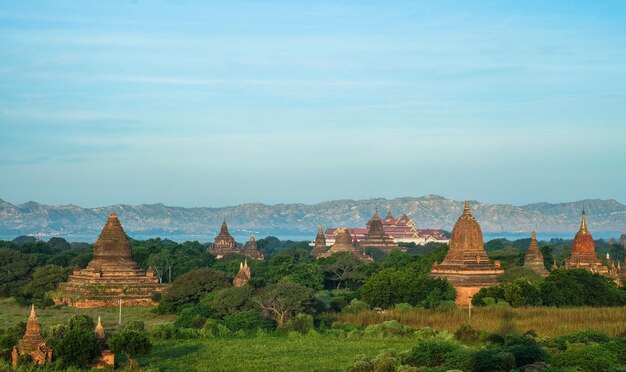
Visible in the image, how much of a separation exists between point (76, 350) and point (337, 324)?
17.4 meters

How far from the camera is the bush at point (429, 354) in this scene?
4147cm

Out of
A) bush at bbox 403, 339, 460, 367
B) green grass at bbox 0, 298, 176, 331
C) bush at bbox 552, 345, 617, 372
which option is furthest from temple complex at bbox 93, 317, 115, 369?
bush at bbox 552, 345, 617, 372

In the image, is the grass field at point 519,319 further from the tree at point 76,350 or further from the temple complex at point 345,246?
the temple complex at point 345,246

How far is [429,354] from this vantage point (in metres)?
41.8

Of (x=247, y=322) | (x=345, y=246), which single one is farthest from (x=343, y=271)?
(x=247, y=322)

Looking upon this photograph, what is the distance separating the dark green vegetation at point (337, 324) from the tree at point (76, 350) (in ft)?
0.12

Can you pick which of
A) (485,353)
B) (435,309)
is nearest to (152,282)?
(435,309)

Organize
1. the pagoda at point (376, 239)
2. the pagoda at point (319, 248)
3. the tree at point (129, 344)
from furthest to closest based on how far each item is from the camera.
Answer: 1. the pagoda at point (376, 239)
2. the pagoda at point (319, 248)
3. the tree at point (129, 344)

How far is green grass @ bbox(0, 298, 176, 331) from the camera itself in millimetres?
58562

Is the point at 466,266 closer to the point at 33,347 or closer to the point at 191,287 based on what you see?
the point at 191,287

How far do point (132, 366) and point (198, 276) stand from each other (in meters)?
26.9

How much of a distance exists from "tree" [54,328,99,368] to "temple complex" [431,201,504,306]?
30388 mm

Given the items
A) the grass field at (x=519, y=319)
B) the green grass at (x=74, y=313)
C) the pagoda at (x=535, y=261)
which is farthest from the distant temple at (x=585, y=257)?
the green grass at (x=74, y=313)

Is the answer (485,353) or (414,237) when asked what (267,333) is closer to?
(485,353)
